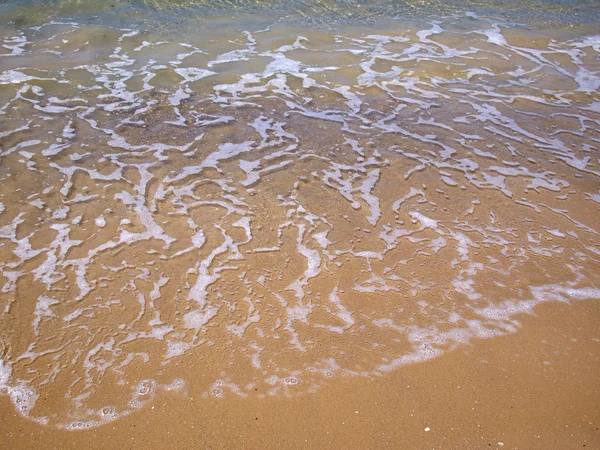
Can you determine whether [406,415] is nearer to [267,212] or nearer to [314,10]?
[267,212]

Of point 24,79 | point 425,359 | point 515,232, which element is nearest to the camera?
point 425,359

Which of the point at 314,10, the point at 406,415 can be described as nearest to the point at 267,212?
the point at 406,415

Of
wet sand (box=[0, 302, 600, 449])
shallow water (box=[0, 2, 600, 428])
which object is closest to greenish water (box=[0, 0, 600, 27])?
shallow water (box=[0, 2, 600, 428])

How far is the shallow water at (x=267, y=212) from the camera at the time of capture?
278cm

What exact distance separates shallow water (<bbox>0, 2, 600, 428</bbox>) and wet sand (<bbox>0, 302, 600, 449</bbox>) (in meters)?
0.10

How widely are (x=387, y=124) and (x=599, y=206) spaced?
7.47 feet

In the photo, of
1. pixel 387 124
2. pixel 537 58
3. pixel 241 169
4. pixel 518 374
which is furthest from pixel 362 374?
pixel 537 58

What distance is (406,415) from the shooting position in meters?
2.46

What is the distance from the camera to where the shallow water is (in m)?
2.78

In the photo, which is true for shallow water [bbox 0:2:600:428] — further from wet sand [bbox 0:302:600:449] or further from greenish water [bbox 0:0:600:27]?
greenish water [bbox 0:0:600:27]

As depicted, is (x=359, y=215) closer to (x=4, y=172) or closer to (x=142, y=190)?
(x=142, y=190)

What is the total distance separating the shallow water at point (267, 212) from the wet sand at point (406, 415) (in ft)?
0.33

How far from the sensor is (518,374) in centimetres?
268

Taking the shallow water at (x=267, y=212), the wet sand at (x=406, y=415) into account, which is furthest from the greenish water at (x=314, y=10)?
the wet sand at (x=406, y=415)
